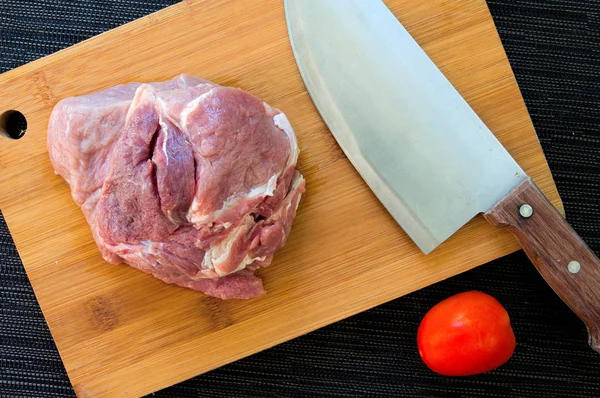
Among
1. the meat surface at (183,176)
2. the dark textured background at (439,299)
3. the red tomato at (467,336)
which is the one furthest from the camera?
the dark textured background at (439,299)

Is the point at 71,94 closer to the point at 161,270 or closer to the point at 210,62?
the point at 210,62

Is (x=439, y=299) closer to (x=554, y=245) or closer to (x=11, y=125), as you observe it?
(x=554, y=245)

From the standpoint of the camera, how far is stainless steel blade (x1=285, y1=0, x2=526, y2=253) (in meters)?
1.88

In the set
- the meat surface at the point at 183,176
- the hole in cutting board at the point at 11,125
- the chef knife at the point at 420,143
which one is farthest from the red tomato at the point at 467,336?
the hole in cutting board at the point at 11,125

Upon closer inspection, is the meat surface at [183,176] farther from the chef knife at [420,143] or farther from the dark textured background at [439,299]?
the dark textured background at [439,299]

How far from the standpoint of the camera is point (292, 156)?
193cm

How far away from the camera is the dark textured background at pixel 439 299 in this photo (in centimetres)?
236

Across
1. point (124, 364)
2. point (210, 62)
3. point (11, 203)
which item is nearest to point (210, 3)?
point (210, 62)

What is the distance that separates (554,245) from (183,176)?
4.74 ft

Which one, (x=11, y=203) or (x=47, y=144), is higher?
(x=47, y=144)

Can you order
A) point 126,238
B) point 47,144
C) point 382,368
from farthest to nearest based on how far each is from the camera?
point 382,368
point 47,144
point 126,238

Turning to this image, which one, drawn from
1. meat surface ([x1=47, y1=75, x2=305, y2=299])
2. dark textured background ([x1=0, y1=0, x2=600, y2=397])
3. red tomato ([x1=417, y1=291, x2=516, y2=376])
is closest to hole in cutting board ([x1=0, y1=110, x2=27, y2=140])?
meat surface ([x1=47, y1=75, x2=305, y2=299])

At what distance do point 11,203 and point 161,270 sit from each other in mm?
745

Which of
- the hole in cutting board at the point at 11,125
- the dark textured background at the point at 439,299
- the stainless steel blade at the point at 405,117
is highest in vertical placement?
the hole in cutting board at the point at 11,125
